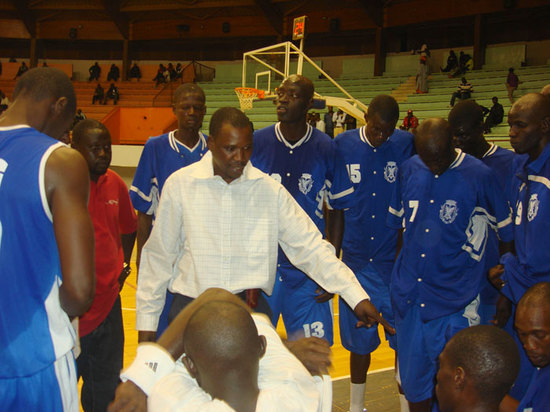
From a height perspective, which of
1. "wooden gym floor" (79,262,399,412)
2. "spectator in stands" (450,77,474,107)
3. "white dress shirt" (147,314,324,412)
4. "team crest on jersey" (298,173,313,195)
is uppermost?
"spectator in stands" (450,77,474,107)

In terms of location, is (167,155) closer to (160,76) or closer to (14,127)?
(14,127)

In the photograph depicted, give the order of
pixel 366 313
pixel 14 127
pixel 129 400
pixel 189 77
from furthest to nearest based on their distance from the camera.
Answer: pixel 189 77
pixel 366 313
pixel 14 127
pixel 129 400

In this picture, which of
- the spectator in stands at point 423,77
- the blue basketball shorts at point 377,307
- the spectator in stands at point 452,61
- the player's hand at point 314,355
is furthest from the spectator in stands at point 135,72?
the player's hand at point 314,355

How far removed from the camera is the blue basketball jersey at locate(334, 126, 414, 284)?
4.19 m

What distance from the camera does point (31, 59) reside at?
2638 centimetres

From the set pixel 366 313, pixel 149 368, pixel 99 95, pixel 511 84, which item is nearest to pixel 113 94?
pixel 99 95

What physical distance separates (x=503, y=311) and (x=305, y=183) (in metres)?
1.57

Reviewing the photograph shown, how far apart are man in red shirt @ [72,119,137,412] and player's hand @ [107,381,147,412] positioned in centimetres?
157

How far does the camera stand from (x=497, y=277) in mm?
3379

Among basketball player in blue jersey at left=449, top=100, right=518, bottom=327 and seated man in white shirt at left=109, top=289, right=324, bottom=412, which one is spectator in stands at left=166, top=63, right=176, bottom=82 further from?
seated man in white shirt at left=109, top=289, right=324, bottom=412

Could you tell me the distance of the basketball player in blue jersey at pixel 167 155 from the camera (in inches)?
164

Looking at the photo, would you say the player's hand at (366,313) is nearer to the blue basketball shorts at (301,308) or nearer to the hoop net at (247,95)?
the blue basketball shorts at (301,308)

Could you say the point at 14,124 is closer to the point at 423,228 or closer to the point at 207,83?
the point at 423,228

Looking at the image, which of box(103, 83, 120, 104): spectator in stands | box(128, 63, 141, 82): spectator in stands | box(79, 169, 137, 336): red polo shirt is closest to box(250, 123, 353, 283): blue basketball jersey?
box(79, 169, 137, 336): red polo shirt
